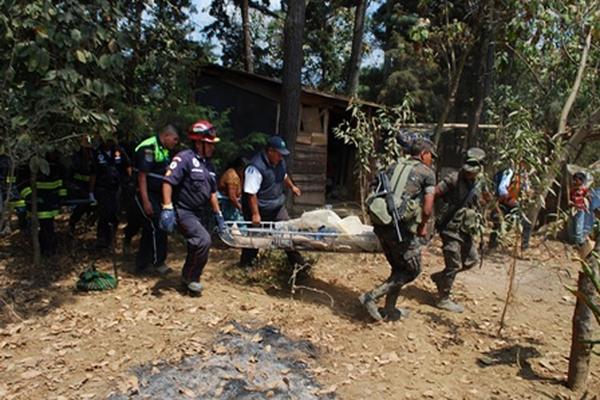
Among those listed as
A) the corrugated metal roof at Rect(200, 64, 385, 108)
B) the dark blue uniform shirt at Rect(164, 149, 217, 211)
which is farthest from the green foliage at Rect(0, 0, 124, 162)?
the corrugated metal roof at Rect(200, 64, 385, 108)

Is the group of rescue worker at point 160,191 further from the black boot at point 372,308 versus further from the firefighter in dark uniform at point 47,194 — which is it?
the black boot at point 372,308

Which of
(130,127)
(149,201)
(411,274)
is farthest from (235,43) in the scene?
(411,274)

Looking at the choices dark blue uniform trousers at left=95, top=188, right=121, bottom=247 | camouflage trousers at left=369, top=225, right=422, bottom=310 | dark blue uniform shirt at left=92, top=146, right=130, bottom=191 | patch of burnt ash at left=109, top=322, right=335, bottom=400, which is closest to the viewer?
patch of burnt ash at left=109, top=322, right=335, bottom=400

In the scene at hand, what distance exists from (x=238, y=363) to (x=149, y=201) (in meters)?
2.52

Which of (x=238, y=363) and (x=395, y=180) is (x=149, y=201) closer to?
(x=238, y=363)

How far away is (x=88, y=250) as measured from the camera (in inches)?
282

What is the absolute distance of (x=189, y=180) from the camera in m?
5.42

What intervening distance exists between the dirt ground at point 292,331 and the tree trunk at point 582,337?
0.14m

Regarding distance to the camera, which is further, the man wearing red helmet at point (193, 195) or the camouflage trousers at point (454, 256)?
the camouflage trousers at point (454, 256)

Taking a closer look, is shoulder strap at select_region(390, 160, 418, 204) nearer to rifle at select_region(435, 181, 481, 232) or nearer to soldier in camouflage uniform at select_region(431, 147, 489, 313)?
soldier in camouflage uniform at select_region(431, 147, 489, 313)

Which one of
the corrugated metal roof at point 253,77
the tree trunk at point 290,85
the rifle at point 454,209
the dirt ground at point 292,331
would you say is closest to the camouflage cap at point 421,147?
the rifle at point 454,209

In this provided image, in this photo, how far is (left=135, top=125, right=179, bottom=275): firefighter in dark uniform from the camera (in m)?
5.81

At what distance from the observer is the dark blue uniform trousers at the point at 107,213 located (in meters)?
7.19

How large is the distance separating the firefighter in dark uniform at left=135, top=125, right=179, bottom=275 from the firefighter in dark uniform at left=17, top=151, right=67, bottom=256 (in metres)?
1.09
